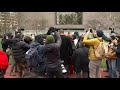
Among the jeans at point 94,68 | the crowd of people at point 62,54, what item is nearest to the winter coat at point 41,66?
the crowd of people at point 62,54

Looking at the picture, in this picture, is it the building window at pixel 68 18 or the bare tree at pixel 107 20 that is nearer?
the building window at pixel 68 18

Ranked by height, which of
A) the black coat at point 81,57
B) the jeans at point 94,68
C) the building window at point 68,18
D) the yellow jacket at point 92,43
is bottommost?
the jeans at point 94,68

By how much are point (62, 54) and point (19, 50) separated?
138 centimetres

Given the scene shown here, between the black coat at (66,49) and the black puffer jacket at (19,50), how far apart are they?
120 cm

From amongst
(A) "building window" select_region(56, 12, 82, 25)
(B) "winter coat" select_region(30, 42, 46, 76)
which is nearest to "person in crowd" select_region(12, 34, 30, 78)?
(B) "winter coat" select_region(30, 42, 46, 76)

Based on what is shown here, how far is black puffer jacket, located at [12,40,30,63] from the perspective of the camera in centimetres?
960

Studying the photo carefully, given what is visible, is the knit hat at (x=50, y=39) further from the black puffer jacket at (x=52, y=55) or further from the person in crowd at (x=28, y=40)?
the person in crowd at (x=28, y=40)

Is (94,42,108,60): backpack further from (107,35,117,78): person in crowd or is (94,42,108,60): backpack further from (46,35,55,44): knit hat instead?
(46,35,55,44): knit hat

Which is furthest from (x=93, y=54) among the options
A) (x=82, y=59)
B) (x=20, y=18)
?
(x=20, y=18)

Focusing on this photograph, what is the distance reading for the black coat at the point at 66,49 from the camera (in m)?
10.1
